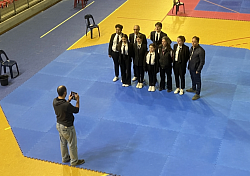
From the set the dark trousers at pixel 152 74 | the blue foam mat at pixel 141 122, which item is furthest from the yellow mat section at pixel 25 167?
the dark trousers at pixel 152 74

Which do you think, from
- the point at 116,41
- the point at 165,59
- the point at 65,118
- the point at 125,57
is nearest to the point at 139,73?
the point at 125,57

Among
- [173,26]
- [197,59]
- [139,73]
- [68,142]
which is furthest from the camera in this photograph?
[173,26]

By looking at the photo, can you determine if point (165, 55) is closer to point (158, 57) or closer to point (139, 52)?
point (158, 57)

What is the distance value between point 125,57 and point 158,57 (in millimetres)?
1117

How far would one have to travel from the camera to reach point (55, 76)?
1213 cm

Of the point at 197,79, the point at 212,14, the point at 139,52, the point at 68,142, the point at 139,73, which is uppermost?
the point at 139,52

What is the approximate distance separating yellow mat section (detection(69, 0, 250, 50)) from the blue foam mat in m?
2.13

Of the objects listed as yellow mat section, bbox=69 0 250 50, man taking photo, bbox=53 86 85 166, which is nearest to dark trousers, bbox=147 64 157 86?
man taking photo, bbox=53 86 85 166

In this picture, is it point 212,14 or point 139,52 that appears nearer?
point 139,52

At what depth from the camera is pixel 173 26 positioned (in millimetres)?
16141

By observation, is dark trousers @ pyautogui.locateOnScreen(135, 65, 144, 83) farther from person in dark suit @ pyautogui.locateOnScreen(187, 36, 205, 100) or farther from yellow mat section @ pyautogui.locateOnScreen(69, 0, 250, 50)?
yellow mat section @ pyautogui.locateOnScreen(69, 0, 250, 50)

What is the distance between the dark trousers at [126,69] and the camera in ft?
35.6

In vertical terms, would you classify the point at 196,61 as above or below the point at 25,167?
above

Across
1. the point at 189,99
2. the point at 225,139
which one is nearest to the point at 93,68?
the point at 189,99
